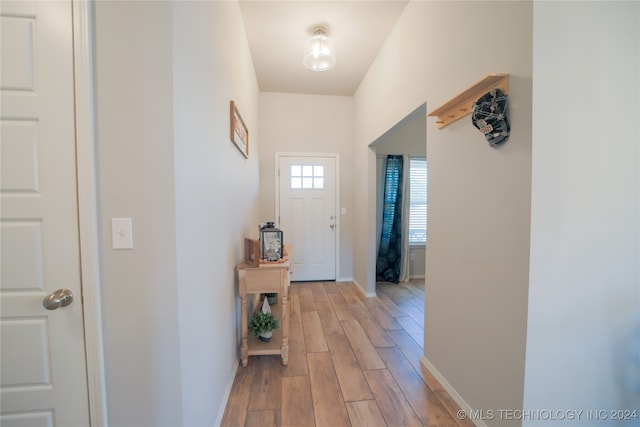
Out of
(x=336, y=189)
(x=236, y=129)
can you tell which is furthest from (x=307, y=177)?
(x=236, y=129)

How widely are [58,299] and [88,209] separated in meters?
0.34

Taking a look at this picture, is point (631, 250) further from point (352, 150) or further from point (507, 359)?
point (352, 150)

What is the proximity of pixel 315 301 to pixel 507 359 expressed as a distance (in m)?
2.21

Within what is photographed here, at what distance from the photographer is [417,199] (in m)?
4.02

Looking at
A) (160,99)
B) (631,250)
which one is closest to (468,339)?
(631,250)

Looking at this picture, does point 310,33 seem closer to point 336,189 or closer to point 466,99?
point 466,99

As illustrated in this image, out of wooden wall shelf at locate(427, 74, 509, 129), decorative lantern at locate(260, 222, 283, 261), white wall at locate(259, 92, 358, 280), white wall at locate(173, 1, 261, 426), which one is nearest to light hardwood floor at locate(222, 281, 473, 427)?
white wall at locate(173, 1, 261, 426)

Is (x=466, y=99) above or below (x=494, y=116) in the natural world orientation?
above

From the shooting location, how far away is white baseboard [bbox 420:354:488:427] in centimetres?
135

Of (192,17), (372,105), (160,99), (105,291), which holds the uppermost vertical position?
(372,105)

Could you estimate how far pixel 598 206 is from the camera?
1.10 meters

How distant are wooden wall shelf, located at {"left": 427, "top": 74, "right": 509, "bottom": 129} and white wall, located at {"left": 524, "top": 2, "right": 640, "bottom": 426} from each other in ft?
0.45

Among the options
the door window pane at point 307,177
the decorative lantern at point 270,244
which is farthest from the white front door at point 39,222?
the door window pane at point 307,177

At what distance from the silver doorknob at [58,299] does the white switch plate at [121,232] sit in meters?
0.24
